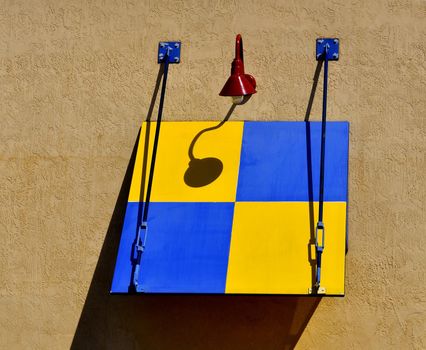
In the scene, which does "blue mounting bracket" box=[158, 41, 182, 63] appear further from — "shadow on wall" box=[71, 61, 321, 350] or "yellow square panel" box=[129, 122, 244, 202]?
"shadow on wall" box=[71, 61, 321, 350]

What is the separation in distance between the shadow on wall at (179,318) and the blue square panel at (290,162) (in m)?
0.48

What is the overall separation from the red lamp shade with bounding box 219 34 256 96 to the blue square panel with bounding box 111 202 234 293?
0.82 metres

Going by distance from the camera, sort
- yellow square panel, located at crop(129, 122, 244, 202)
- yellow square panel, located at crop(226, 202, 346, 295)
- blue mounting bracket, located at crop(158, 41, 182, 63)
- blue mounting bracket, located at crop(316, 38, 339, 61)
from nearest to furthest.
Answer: yellow square panel, located at crop(226, 202, 346, 295) → yellow square panel, located at crop(129, 122, 244, 202) → blue mounting bracket, located at crop(316, 38, 339, 61) → blue mounting bracket, located at crop(158, 41, 182, 63)

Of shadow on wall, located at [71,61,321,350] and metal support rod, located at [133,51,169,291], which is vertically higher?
metal support rod, located at [133,51,169,291]

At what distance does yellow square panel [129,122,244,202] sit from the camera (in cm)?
793

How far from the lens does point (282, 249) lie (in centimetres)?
757

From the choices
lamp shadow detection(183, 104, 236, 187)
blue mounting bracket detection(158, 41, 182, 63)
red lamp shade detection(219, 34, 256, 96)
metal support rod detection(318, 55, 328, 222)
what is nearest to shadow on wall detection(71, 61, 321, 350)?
metal support rod detection(318, 55, 328, 222)

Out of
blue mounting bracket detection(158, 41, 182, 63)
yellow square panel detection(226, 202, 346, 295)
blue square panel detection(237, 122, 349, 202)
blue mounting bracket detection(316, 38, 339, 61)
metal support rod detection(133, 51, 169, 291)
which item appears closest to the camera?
yellow square panel detection(226, 202, 346, 295)

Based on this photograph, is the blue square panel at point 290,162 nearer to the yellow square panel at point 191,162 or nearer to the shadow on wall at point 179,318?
the yellow square panel at point 191,162

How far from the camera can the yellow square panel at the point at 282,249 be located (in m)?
7.41

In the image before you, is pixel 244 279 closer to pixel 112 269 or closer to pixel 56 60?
pixel 112 269

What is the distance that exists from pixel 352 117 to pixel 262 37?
3.06 feet

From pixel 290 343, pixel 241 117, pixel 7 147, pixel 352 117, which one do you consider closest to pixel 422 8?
pixel 352 117

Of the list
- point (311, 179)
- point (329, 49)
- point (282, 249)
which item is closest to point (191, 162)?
point (311, 179)
